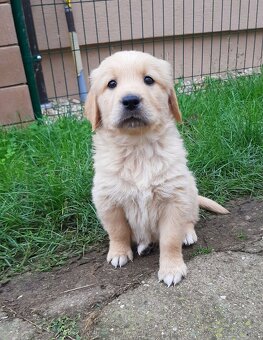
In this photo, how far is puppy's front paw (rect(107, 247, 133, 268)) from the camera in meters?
1.97

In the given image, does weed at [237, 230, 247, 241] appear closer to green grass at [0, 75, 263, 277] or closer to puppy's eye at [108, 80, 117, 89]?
green grass at [0, 75, 263, 277]

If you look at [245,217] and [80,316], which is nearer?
[80,316]

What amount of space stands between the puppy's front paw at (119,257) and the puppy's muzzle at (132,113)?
2.28ft

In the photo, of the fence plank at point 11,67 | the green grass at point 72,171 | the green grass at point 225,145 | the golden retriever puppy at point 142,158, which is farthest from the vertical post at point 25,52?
the golden retriever puppy at point 142,158

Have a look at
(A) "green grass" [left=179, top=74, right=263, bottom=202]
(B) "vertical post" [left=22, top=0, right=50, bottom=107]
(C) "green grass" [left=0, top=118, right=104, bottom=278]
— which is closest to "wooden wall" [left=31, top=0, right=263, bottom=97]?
(B) "vertical post" [left=22, top=0, right=50, bottom=107]

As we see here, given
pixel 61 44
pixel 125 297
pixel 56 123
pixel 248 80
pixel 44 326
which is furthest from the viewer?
pixel 61 44

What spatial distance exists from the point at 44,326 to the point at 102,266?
1.54 ft

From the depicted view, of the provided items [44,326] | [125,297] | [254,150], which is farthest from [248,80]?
[44,326]

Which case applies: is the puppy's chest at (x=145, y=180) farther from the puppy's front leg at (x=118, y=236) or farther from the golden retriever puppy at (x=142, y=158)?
the puppy's front leg at (x=118, y=236)

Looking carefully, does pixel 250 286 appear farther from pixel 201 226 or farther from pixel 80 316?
pixel 80 316

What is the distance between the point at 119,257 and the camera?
1.98 m

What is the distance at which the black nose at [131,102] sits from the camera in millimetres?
1651

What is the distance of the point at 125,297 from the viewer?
5.74 ft

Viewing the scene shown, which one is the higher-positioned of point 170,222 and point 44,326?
point 170,222
